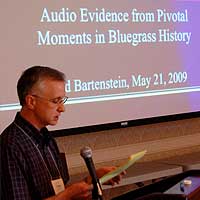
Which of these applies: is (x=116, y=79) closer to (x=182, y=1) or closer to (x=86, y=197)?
(x=182, y=1)

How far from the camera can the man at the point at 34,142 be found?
2127 millimetres

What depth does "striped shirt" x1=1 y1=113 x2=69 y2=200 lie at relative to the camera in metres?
2.09

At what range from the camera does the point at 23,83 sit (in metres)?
2.30

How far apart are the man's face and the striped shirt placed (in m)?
0.06

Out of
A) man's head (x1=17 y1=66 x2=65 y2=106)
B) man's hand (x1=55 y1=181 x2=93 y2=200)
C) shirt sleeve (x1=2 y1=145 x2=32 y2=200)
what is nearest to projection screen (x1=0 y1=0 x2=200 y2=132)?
man's head (x1=17 y1=66 x2=65 y2=106)

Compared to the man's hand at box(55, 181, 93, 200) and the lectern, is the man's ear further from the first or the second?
the lectern

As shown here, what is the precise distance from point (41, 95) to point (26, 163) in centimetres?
30

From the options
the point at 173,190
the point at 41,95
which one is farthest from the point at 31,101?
the point at 173,190

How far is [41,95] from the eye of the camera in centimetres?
229

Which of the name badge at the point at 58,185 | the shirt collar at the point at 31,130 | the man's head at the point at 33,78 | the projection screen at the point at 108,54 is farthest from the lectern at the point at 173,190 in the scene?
the projection screen at the point at 108,54

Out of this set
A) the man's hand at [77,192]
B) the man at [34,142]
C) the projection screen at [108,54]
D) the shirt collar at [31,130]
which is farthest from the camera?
the projection screen at [108,54]

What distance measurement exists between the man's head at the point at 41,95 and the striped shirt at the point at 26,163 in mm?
50

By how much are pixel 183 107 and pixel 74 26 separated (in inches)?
46.6

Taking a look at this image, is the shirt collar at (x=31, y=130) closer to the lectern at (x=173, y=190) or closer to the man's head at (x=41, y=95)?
the man's head at (x=41, y=95)
